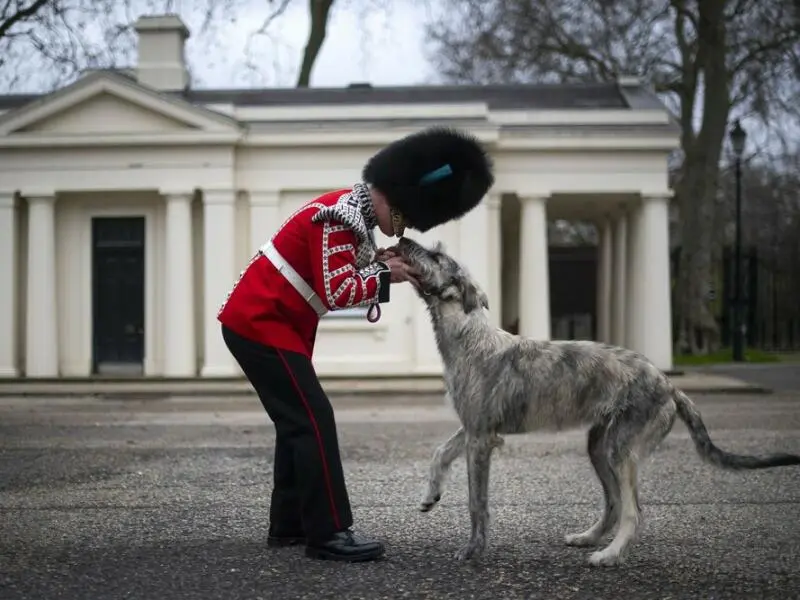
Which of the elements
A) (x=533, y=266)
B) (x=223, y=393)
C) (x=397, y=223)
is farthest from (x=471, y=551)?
(x=533, y=266)

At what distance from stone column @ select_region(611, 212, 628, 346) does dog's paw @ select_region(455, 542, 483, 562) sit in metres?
22.5

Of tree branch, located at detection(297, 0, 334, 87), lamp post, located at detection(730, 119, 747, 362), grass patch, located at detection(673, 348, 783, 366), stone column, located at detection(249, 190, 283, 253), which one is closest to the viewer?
stone column, located at detection(249, 190, 283, 253)

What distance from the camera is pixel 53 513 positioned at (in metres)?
7.05

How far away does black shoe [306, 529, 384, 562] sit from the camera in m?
5.48

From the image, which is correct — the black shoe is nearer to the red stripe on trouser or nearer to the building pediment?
the red stripe on trouser

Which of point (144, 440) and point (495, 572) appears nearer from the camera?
point (495, 572)

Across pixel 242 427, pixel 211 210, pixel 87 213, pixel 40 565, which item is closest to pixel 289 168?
pixel 211 210

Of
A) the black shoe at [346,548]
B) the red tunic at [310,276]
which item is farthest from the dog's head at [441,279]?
the black shoe at [346,548]

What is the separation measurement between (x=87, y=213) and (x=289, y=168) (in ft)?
16.3

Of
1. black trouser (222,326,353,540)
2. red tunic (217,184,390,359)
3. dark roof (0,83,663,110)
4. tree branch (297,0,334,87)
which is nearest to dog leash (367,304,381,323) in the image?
red tunic (217,184,390,359)

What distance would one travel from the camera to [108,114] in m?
24.8

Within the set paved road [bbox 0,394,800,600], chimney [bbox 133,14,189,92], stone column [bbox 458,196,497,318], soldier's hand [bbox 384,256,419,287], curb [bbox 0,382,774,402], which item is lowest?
curb [bbox 0,382,774,402]

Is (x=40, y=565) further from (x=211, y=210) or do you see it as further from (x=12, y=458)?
(x=211, y=210)

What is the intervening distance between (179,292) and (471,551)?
19.7 meters
